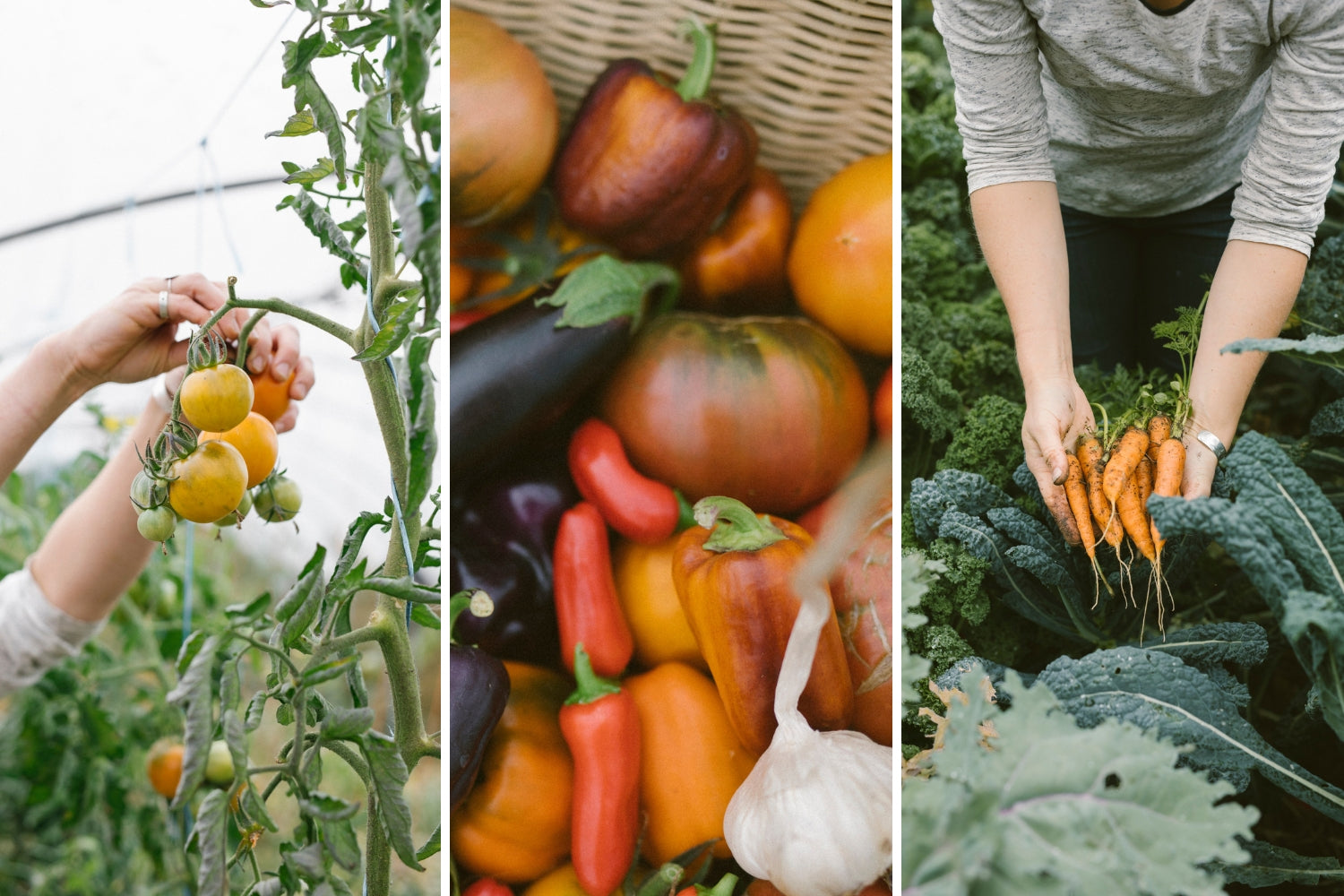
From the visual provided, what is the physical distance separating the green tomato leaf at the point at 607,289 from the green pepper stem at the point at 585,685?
1.29 ft

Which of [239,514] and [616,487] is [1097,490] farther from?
[239,514]

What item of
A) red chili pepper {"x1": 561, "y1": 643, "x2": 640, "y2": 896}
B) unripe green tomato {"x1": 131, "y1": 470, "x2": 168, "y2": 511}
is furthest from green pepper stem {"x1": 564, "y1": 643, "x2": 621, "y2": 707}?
unripe green tomato {"x1": 131, "y1": 470, "x2": 168, "y2": 511}

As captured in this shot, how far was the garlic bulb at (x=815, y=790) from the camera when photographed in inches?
36.1

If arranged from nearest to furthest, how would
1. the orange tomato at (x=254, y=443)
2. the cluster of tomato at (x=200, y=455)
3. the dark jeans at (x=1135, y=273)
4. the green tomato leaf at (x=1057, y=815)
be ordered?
the green tomato leaf at (x=1057, y=815), the cluster of tomato at (x=200, y=455), the orange tomato at (x=254, y=443), the dark jeans at (x=1135, y=273)

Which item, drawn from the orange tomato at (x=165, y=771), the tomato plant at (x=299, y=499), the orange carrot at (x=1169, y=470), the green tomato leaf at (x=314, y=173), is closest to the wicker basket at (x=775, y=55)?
the tomato plant at (x=299, y=499)

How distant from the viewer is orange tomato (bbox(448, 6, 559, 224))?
37.5 inches

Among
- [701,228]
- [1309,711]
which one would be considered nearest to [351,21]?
[701,228]

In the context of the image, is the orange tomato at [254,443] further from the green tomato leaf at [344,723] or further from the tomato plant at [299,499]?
the green tomato leaf at [344,723]

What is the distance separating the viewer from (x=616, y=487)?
40.3 inches

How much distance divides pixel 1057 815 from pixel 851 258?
617 millimetres

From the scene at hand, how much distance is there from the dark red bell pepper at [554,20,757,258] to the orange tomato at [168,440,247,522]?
0.46 meters

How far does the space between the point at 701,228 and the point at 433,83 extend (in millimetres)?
463

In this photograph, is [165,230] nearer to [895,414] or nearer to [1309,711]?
[895,414]

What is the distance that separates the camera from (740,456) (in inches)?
39.7
